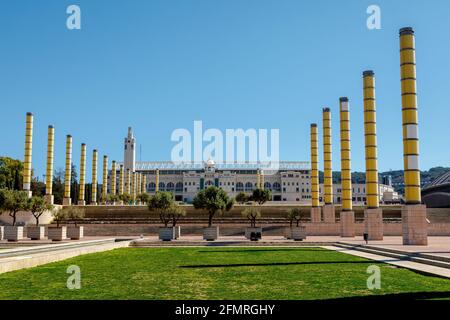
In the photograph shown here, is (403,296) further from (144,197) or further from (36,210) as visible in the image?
(144,197)

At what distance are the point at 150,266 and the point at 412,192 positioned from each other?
1610cm

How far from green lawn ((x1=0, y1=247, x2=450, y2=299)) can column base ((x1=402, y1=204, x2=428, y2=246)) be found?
971cm

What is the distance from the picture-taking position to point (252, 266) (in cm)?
1433

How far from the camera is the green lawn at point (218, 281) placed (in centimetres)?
908

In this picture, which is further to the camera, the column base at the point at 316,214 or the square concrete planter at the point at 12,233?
the column base at the point at 316,214

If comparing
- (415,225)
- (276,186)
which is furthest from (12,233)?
(276,186)

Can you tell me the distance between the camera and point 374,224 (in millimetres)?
30406

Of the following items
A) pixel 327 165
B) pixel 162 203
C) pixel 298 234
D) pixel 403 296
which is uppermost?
pixel 327 165

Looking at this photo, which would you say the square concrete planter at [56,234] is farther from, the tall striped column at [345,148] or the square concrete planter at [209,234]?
the tall striped column at [345,148]

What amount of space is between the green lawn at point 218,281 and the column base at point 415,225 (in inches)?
382

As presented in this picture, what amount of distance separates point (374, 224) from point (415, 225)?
20.9 ft

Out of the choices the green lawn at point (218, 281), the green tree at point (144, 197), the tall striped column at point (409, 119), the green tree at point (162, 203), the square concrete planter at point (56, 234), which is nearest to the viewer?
the green lawn at point (218, 281)

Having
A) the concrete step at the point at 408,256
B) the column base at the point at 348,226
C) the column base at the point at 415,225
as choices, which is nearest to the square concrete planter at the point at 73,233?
the concrete step at the point at 408,256
